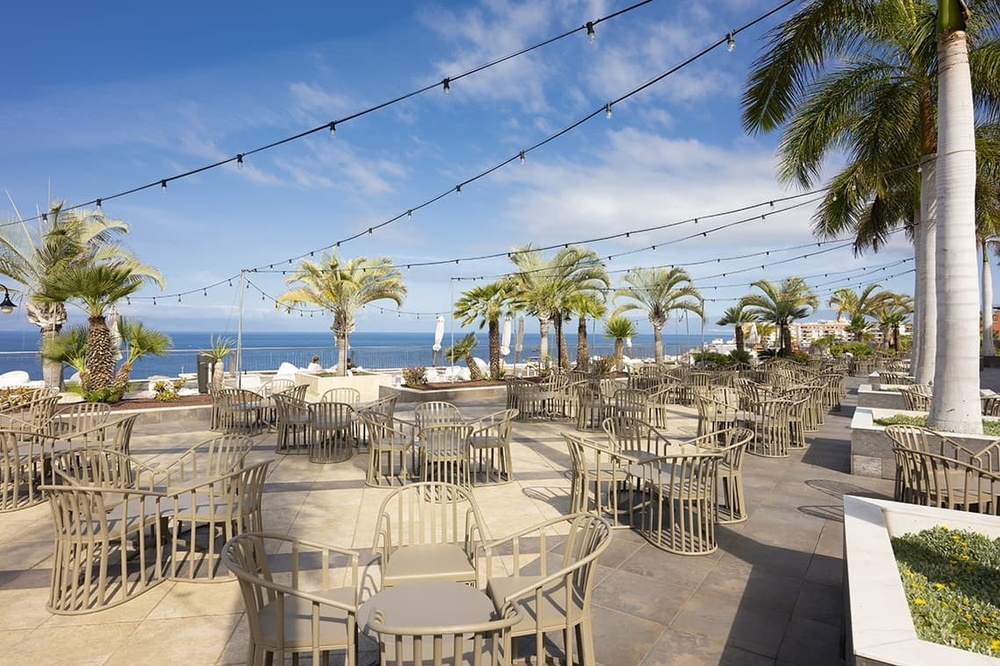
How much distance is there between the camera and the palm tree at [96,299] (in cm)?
997

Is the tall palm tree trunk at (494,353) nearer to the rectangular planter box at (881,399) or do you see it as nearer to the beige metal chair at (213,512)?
the rectangular planter box at (881,399)

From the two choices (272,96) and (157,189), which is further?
(272,96)

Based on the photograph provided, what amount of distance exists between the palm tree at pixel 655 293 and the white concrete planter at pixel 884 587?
19.5 meters

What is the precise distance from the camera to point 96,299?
10.2 metres

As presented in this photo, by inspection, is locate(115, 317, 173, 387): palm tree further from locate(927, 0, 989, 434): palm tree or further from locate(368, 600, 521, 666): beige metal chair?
locate(927, 0, 989, 434): palm tree

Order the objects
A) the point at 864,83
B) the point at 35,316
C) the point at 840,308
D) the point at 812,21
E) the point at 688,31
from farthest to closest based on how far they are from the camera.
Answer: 1. the point at 840,308
2. the point at 35,316
3. the point at 864,83
4. the point at 688,31
5. the point at 812,21

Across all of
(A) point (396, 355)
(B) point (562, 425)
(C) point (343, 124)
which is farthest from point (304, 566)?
(A) point (396, 355)

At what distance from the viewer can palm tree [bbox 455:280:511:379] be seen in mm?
16969

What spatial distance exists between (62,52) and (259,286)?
7.07 meters

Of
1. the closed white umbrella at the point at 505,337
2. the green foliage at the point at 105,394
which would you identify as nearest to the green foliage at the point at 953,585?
the green foliage at the point at 105,394

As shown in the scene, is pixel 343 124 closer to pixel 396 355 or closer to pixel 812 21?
pixel 812 21

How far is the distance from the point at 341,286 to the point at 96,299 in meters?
6.22

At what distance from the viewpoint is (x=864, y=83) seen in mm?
9516

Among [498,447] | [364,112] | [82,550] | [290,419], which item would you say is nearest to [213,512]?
[82,550]
